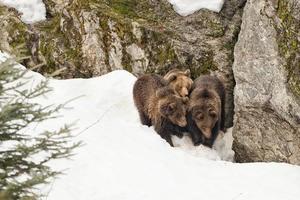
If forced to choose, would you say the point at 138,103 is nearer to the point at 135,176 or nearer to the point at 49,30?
the point at 135,176

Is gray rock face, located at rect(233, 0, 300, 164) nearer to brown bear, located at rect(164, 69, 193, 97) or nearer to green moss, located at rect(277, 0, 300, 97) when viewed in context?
green moss, located at rect(277, 0, 300, 97)

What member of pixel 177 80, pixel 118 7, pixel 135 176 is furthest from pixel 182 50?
pixel 135 176

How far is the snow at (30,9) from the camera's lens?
52.0 feet

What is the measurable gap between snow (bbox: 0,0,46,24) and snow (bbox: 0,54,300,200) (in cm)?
463

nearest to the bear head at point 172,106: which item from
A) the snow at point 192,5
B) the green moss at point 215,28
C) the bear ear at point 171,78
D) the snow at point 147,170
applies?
the snow at point 147,170

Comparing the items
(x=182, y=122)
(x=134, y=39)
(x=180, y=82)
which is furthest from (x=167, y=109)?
(x=134, y=39)

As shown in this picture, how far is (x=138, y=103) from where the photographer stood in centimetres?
1223

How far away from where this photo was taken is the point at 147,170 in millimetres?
9688

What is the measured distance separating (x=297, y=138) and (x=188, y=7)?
5.39 meters

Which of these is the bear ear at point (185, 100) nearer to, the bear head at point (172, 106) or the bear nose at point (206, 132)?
the bear head at point (172, 106)

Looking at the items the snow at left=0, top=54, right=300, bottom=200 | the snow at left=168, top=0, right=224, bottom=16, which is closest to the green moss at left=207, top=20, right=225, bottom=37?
the snow at left=168, top=0, right=224, bottom=16

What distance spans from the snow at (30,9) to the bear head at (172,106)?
5738 mm

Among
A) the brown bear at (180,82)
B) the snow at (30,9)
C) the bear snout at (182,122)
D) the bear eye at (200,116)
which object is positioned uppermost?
the snow at (30,9)

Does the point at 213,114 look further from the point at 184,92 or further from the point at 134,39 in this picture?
the point at 134,39
